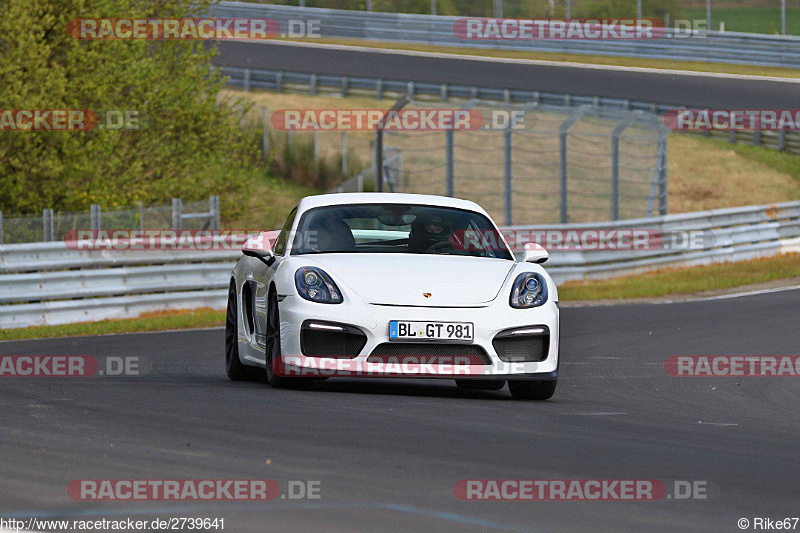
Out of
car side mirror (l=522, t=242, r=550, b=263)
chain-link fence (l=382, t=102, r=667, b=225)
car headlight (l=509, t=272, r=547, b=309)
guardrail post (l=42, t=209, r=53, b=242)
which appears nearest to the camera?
car headlight (l=509, t=272, r=547, b=309)

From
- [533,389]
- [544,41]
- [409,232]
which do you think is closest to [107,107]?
[409,232]

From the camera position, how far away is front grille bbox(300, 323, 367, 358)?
8680 millimetres

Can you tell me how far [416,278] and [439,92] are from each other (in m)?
31.9

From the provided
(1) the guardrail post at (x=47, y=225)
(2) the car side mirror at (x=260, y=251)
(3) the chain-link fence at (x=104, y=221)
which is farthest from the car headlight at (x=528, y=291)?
→ (1) the guardrail post at (x=47, y=225)

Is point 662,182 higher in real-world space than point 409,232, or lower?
lower

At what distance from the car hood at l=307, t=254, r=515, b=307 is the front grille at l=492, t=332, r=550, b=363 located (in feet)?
0.88

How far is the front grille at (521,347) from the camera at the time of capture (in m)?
8.85

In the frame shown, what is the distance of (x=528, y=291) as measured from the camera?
909cm

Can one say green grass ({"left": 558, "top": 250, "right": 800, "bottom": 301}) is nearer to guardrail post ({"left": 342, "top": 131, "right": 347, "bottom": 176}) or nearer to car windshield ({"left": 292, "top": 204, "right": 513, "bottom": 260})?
car windshield ({"left": 292, "top": 204, "right": 513, "bottom": 260})

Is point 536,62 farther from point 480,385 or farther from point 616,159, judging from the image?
point 480,385

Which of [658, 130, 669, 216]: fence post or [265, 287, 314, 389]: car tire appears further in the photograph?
[658, 130, 669, 216]: fence post

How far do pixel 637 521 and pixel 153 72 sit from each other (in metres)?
23.0

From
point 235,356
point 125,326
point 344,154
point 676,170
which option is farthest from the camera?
point 676,170

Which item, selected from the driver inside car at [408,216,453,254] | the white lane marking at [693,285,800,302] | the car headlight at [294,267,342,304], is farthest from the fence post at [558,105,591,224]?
the car headlight at [294,267,342,304]
